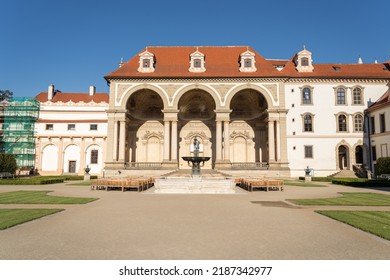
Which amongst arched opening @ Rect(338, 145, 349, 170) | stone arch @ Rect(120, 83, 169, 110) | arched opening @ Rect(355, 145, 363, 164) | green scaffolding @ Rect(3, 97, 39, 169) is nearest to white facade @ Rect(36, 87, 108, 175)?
green scaffolding @ Rect(3, 97, 39, 169)

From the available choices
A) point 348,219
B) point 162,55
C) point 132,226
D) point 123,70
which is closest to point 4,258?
point 132,226

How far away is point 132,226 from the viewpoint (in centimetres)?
816

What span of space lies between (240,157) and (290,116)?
990cm

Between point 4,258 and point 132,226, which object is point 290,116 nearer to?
point 132,226

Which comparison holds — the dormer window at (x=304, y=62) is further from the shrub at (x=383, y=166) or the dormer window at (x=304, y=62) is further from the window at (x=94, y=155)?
the window at (x=94, y=155)

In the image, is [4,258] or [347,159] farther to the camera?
[347,159]

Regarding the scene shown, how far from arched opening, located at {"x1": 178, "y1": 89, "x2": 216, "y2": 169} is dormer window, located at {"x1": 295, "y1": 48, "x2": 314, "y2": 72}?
47.0 ft

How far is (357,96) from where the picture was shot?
38.7 m

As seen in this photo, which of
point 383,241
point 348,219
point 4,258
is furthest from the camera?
point 348,219

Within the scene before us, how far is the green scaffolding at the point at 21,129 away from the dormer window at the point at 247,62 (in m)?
37.9

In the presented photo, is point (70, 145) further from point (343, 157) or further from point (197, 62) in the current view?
point (343, 157)

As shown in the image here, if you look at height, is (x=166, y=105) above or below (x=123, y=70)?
below

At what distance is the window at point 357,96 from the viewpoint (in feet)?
126

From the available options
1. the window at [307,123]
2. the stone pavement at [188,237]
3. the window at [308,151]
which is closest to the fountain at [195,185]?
the stone pavement at [188,237]
